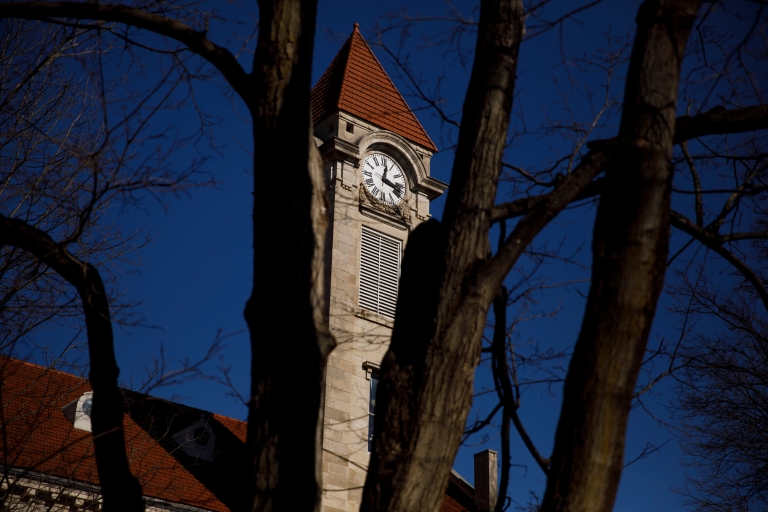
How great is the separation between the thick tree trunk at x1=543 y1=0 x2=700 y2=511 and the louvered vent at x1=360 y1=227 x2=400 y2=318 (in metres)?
20.1

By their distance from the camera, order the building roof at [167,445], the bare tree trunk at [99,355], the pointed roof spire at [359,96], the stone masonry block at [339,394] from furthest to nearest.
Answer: the pointed roof spire at [359,96] → the stone masonry block at [339,394] → the building roof at [167,445] → the bare tree trunk at [99,355]

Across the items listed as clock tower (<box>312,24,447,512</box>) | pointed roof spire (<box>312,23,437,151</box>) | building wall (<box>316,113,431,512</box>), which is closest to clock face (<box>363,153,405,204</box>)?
clock tower (<box>312,24,447,512</box>)

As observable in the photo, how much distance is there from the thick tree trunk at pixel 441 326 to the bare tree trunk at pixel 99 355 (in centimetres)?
136

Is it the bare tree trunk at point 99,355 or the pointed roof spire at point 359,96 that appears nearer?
the bare tree trunk at point 99,355

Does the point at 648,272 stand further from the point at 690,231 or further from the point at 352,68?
the point at 352,68

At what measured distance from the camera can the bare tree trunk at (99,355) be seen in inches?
180

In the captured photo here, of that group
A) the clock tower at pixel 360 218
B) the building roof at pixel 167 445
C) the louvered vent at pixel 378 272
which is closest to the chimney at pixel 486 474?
the clock tower at pixel 360 218

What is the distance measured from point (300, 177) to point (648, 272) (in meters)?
1.74

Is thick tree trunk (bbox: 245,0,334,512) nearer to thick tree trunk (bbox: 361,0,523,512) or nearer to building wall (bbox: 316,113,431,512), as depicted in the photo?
thick tree trunk (bbox: 361,0,523,512)

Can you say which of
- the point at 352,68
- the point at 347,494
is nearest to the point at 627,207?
the point at 347,494

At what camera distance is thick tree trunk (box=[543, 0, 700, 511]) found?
3.71 meters

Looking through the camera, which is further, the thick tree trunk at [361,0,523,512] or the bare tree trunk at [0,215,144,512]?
the bare tree trunk at [0,215,144,512]

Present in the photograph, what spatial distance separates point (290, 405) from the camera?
4055 millimetres

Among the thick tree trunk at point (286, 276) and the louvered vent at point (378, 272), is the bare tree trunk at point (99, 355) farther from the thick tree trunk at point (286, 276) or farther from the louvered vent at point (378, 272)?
the louvered vent at point (378, 272)
